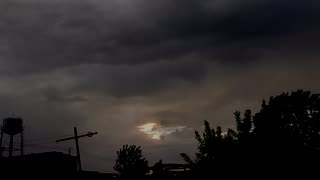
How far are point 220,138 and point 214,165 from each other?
79cm

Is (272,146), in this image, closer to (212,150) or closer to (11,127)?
(212,150)

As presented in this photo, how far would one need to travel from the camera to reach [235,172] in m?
7.90

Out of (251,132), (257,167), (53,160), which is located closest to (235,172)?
(257,167)

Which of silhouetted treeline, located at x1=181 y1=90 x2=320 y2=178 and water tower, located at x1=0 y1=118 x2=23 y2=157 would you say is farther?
water tower, located at x1=0 y1=118 x2=23 y2=157

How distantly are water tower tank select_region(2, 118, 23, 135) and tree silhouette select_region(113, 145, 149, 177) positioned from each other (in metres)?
64.7

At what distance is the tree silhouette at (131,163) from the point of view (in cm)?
970

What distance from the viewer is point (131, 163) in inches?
391

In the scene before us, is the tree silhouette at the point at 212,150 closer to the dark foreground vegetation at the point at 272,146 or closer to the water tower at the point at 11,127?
the dark foreground vegetation at the point at 272,146

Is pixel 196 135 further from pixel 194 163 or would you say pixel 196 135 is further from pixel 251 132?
pixel 251 132

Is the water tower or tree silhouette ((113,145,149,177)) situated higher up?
the water tower

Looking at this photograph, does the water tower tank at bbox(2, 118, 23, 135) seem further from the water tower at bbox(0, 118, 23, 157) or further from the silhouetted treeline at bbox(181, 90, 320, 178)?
the silhouetted treeline at bbox(181, 90, 320, 178)

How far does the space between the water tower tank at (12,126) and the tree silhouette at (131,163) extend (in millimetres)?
→ 64714

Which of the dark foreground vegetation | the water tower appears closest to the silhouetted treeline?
the dark foreground vegetation

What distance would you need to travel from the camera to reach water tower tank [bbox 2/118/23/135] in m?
70.4
